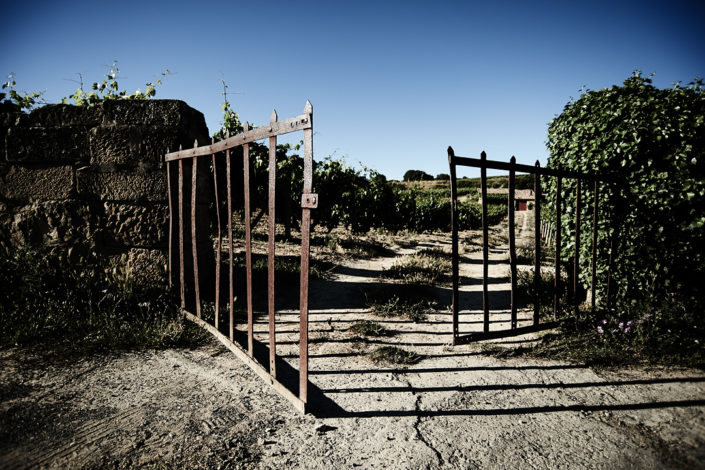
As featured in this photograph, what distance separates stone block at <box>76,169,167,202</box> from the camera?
14.0 feet

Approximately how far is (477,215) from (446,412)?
22744 millimetres

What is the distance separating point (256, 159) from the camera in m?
8.17

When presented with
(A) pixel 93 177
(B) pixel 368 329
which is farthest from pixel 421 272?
(A) pixel 93 177

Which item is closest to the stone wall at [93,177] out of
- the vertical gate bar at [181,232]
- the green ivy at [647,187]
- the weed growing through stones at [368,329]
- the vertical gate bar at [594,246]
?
the vertical gate bar at [181,232]

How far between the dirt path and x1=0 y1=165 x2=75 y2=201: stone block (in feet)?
6.49

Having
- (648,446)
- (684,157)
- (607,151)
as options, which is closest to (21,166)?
(648,446)

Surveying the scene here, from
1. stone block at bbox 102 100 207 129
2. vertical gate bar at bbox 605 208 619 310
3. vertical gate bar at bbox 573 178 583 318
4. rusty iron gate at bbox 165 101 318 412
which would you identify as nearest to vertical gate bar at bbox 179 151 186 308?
rusty iron gate at bbox 165 101 318 412

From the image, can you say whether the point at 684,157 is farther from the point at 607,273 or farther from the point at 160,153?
the point at 160,153

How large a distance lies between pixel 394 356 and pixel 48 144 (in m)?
4.55

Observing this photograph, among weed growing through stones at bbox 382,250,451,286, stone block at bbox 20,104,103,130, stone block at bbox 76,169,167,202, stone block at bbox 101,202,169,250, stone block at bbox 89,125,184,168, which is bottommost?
weed growing through stones at bbox 382,250,451,286

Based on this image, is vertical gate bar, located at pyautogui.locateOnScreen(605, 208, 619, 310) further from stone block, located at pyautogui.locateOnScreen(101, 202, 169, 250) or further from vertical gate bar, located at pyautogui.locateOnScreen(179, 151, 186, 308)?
stone block, located at pyautogui.locateOnScreen(101, 202, 169, 250)

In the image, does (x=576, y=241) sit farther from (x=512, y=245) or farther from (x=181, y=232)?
(x=181, y=232)

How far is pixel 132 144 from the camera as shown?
13.9 feet

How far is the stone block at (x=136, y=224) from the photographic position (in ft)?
14.0
